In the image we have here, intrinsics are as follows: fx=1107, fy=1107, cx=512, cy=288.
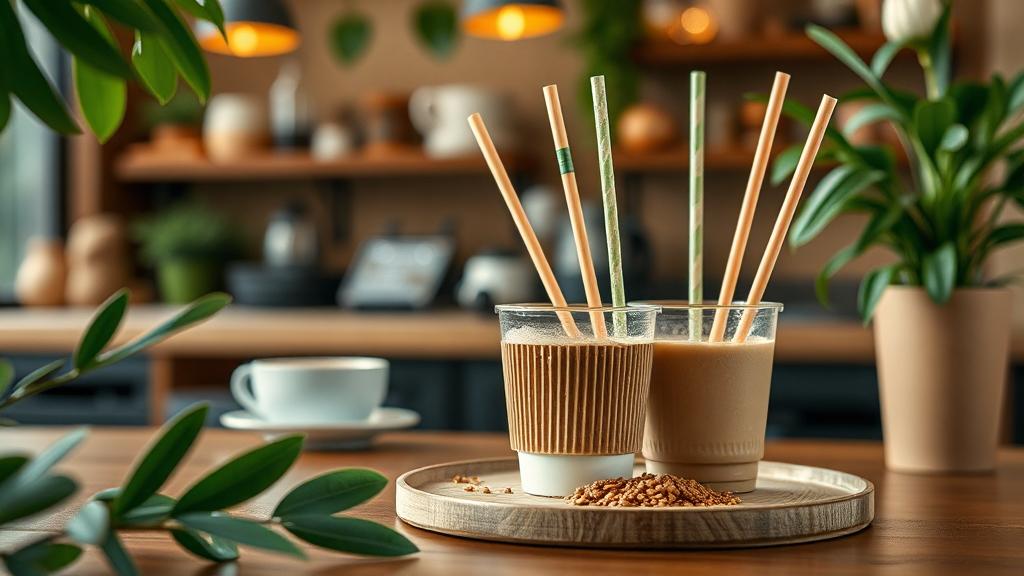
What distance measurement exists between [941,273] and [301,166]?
235cm

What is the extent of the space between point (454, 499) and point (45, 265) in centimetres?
286

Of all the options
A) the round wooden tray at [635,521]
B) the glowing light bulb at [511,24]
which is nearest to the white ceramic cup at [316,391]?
the round wooden tray at [635,521]

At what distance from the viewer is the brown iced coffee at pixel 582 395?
0.74 metres

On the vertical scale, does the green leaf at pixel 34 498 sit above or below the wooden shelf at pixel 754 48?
below

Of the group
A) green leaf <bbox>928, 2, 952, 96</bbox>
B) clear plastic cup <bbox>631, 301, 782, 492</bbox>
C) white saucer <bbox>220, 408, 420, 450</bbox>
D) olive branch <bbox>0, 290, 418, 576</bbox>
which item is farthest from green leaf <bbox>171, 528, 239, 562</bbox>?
green leaf <bbox>928, 2, 952, 96</bbox>

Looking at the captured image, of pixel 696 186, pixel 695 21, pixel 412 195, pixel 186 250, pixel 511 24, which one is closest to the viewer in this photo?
pixel 696 186

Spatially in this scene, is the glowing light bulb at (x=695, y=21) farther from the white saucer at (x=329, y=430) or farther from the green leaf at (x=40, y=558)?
the green leaf at (x=40, y=558)

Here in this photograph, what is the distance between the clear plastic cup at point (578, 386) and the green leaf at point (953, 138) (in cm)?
47

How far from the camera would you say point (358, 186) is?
136 inches

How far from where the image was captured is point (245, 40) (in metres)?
2.49

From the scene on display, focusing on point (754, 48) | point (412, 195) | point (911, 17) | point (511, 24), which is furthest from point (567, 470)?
point (412, 195)

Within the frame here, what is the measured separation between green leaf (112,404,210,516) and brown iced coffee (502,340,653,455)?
272 millimetres

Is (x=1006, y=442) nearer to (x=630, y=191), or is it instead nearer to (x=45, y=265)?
(x=630, y=191)

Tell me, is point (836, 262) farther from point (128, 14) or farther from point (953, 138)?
point (128, 14)
